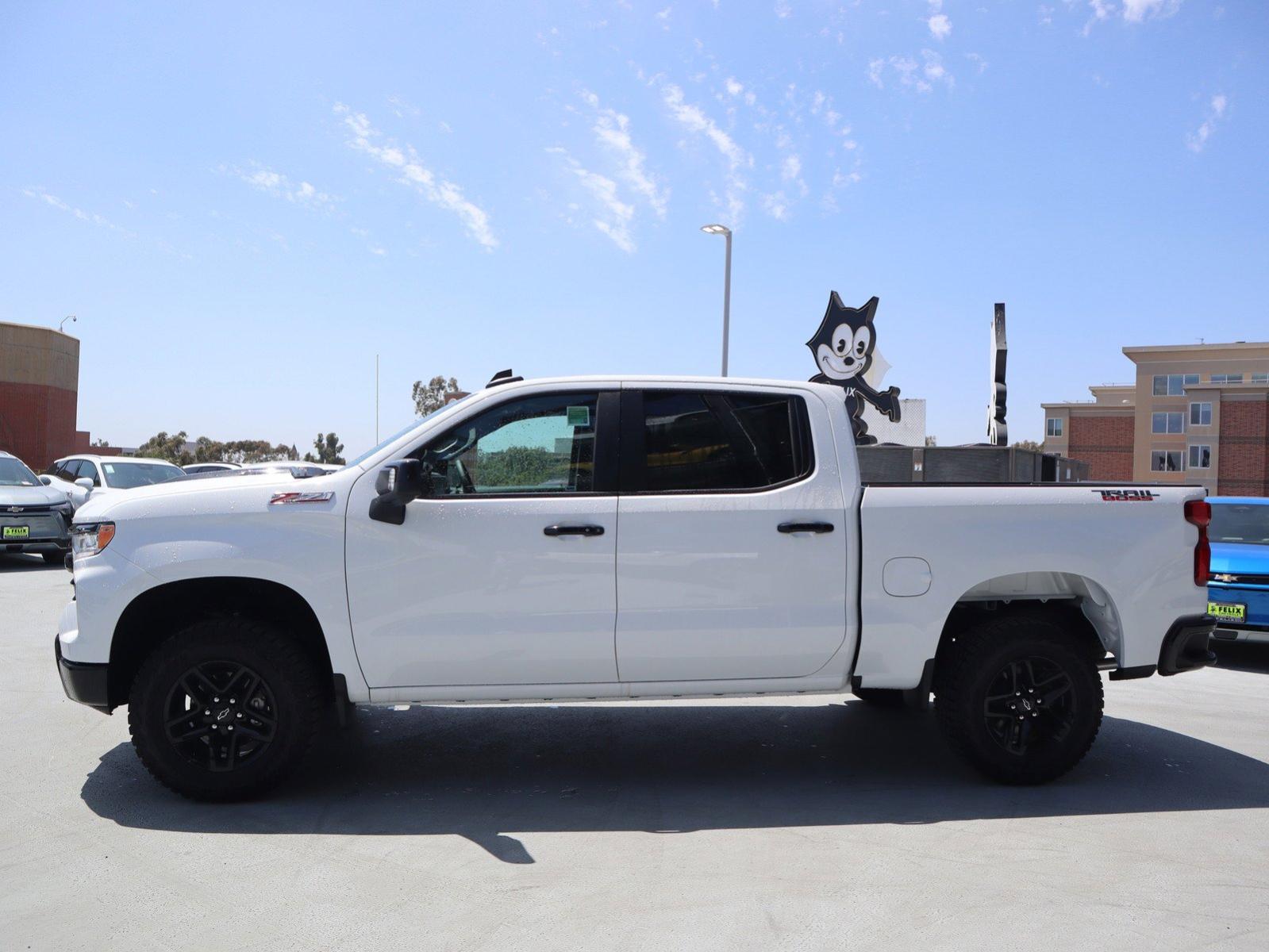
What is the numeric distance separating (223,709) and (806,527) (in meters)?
2.92

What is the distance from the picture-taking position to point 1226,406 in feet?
217

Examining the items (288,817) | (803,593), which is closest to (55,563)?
(288,817)

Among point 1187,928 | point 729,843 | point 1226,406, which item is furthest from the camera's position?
point 1226,406

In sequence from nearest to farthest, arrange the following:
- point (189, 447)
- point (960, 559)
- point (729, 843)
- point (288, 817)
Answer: point (729, 843)
point (288, 817)
point (960, 559)
point (189, 447)

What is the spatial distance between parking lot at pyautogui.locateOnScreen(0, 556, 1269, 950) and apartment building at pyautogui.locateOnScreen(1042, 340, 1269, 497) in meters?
59.2

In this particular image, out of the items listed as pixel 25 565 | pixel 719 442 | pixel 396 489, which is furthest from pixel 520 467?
pixel 25 565

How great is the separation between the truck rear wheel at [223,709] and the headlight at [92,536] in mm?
553

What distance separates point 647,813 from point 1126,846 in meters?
2.12

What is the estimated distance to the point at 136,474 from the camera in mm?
16609

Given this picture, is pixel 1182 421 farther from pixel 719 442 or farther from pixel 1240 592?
pixel 719 442

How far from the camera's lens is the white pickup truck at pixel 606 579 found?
4711 millimetres

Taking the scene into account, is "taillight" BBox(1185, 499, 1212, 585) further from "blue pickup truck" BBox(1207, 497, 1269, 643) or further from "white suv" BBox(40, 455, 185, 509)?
"white suv" BBox(40, 455, 185, 509)

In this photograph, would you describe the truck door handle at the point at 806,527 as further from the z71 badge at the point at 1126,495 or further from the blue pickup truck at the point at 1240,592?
the blue pickup truck at the point at 1240,592

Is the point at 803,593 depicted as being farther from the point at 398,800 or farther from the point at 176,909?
the point at 176,909
